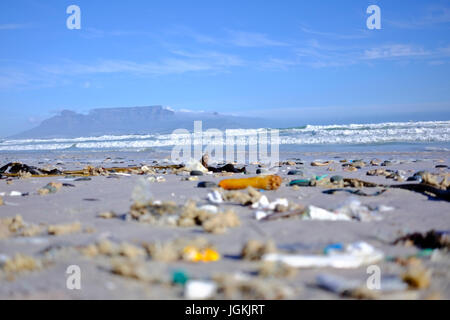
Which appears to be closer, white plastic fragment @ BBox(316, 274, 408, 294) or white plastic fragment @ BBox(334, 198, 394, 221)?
white plastic fragment @ BBox(316, 274, 408, 294)

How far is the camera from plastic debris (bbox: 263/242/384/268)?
2082 mm

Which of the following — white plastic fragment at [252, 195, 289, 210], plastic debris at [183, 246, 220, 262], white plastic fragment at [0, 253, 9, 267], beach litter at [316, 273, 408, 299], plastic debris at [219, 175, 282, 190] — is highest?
plastic debris at [219, 175, 282, 190]

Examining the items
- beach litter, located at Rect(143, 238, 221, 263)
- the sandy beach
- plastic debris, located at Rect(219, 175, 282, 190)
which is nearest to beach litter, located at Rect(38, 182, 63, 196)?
the sandy beach

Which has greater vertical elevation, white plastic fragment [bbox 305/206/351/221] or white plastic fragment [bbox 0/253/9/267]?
white plastic fragment [bbox 305/206/351/221]

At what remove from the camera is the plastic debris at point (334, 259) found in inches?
82.0

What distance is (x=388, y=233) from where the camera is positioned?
108 inches

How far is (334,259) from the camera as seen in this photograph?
2121 millimetres

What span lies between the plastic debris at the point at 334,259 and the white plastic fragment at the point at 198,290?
0.47 meters

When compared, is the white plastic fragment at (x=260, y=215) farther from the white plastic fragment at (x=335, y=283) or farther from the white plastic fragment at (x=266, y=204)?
the white plastic fragment at (x=335, y=283)

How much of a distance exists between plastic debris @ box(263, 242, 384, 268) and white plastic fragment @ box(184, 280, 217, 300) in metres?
0.47

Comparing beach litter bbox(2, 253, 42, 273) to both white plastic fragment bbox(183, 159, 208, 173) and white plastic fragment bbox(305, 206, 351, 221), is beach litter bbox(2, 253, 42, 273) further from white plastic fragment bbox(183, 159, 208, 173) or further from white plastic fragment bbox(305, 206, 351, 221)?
white plastic fragment bbox(183, 159, 208, 173)

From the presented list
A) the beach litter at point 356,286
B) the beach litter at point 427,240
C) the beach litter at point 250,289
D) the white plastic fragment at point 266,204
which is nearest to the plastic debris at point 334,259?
the beach litter at point 356,286

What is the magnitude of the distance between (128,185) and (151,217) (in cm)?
304
